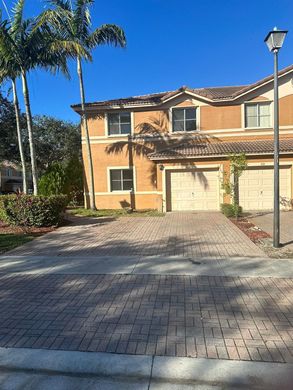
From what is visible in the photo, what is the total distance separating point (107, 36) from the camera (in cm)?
1605

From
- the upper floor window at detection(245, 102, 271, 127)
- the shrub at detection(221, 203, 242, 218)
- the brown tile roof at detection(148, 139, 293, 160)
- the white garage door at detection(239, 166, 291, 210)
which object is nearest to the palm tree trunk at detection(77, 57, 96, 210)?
the brown tile roof at detection(148, 139, 293, 160)

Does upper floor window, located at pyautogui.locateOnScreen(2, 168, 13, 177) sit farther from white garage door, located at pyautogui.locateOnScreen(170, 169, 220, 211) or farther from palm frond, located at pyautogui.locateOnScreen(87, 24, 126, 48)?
white garage door, located at pyautogui.locateOnScreen(170, 169, 220, 211)

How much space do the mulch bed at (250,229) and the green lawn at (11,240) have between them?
23.6 ft

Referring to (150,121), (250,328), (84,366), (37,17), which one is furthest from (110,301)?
(150,121)

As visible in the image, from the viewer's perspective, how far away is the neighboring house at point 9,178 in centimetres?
5412

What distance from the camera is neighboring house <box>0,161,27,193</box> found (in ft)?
178

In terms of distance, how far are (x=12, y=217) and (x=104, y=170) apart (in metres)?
7.77

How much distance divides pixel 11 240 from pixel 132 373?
→ 26.3ft

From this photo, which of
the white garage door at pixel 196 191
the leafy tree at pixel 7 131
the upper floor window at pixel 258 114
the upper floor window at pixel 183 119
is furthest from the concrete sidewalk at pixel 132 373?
the leafy tree at pixel 7 131

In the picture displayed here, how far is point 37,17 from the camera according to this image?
13359mm

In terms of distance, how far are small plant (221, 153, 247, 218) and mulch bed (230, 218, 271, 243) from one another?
61 cm

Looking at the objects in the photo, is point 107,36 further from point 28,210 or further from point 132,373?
point 132,373

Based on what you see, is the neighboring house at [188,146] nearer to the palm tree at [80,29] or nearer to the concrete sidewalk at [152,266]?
the palm tree at [80,29]

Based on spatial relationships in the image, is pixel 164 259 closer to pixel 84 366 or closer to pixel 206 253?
pixel 206 253
